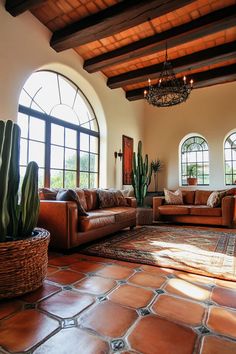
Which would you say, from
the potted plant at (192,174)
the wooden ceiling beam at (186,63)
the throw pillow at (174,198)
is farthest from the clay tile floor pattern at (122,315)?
the potted plant at (192,174)

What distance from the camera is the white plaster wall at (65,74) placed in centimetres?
314

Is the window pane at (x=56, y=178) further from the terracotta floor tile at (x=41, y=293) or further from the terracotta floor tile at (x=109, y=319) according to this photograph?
the terracotta floor tile at (x=109, y=319)

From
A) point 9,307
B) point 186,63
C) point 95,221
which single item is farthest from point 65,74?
point 9,307

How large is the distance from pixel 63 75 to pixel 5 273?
3.89 metres

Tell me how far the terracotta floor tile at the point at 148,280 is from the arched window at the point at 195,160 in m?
4.77

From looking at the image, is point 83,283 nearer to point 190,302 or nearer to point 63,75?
point 190,302

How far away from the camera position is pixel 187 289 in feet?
5.90

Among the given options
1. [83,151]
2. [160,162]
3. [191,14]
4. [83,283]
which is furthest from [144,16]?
[160,162]

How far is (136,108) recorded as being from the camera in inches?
264

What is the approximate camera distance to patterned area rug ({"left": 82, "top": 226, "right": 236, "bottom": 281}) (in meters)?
2.28

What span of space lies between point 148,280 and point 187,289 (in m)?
0.33

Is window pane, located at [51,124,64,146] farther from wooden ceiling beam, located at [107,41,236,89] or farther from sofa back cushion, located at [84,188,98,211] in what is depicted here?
wooden ceiling beam, located at [107,41,236,89]

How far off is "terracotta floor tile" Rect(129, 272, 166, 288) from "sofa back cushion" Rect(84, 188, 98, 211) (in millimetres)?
1928

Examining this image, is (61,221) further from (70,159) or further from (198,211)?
(198,211)
